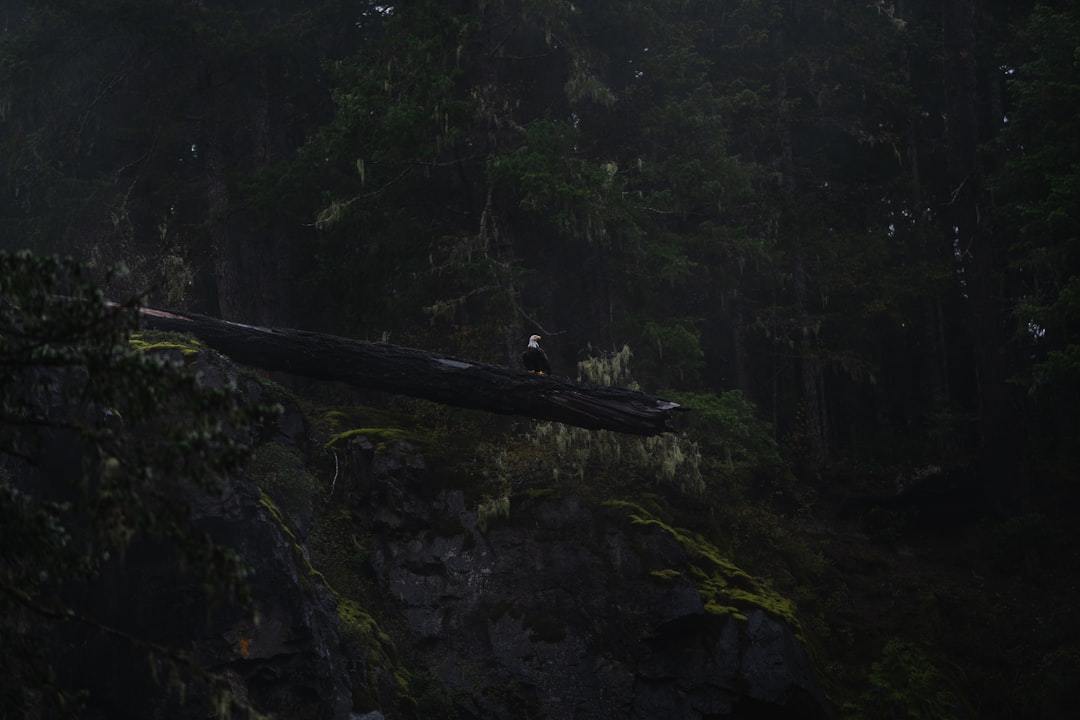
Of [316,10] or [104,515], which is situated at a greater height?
[316,10]

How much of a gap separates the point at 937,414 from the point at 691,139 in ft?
30.6

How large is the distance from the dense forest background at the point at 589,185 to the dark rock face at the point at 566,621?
371cm

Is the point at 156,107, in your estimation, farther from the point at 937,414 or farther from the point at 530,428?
the point at 937,414

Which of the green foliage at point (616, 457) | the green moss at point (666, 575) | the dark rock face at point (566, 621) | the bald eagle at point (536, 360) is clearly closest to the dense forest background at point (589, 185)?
the green foliage at point (616, 457)

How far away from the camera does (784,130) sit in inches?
971

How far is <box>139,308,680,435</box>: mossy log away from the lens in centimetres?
1307

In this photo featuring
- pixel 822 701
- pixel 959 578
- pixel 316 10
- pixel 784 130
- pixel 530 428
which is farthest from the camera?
pixel 784 130

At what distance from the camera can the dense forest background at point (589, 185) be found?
17.7 metres

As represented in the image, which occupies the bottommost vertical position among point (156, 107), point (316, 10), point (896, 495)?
point (896, 495)

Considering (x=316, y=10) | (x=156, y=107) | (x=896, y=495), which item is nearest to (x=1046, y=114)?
(x=896, y=495)

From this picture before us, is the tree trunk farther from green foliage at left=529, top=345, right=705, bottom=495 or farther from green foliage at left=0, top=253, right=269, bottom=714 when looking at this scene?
green foliage at left=0, top=253, right=269, bottom=714

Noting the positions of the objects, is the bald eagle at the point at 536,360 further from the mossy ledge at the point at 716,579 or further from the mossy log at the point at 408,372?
the mossy ledge at the point at 716,579

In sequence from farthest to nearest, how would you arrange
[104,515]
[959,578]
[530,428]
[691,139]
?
[691,139], [959,578], [530,428], [104,515]

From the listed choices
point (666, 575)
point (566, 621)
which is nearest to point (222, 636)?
point (566, 621)
